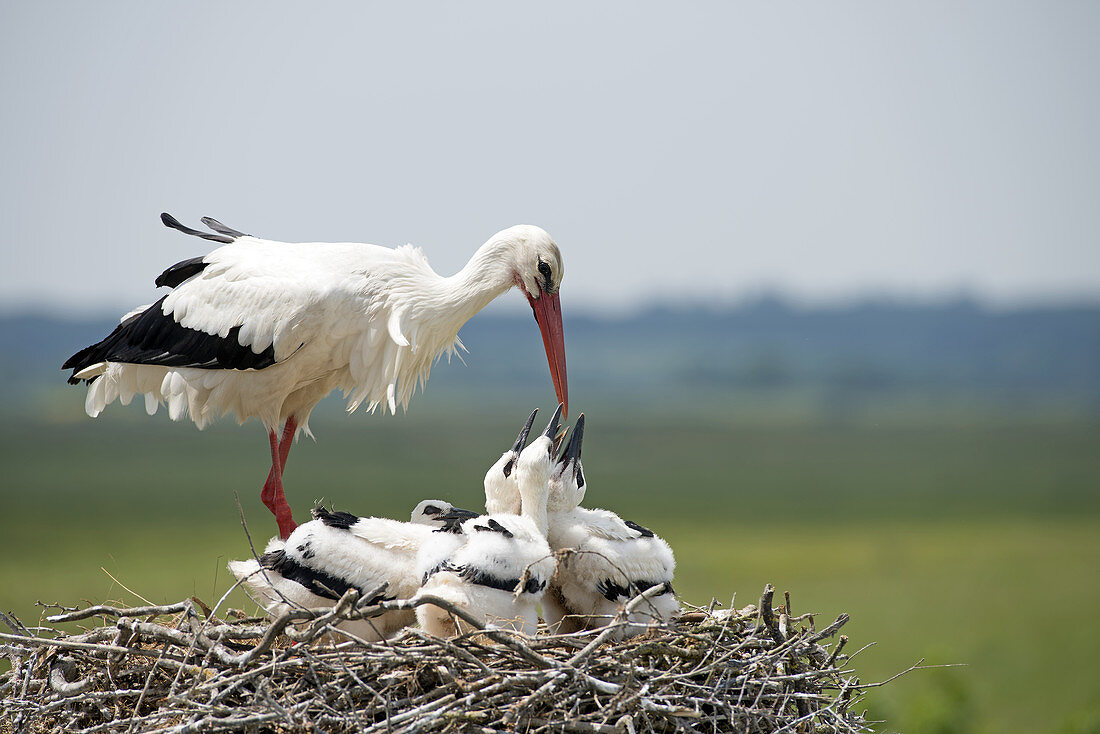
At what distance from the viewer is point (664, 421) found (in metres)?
64.8

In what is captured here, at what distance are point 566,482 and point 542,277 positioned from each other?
2.92ft

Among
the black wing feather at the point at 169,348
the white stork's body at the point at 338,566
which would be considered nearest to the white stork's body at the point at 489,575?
the white stork's body at the point at 338,566

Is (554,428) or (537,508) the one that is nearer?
(537,508)

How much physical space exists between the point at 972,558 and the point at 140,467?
39191mm

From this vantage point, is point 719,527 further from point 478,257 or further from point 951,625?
point 478,257

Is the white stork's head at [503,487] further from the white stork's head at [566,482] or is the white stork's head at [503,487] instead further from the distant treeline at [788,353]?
the distant treeline at [788,353]

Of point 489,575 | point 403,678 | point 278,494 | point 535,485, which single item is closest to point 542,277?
point 535,485

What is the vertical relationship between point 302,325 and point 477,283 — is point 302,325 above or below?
below

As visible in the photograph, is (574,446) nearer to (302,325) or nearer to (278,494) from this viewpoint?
(302,325)

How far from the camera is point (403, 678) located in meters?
2.88

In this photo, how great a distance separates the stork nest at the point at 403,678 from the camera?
9.19 ft

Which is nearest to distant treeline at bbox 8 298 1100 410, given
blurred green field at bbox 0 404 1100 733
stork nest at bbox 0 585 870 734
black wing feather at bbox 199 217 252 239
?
blurred green field at bbox 0 404 1100 733

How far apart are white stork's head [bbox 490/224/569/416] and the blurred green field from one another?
2145 centimetres

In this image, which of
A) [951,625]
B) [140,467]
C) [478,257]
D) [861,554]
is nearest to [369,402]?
[478,257]
